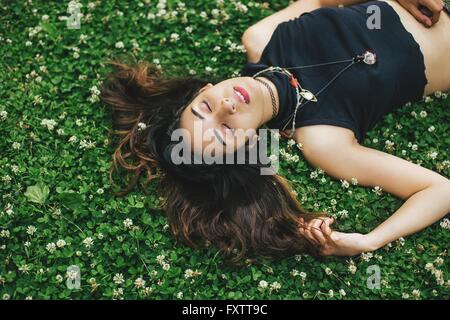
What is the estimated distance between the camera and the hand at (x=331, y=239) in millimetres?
4215

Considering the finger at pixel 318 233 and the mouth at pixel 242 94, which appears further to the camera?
the finger at pixel 318 233

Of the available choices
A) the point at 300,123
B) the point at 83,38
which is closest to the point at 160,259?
the point at 300,123

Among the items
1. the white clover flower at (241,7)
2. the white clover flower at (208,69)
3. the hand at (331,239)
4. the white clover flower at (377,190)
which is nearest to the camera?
the hand at (331,239)

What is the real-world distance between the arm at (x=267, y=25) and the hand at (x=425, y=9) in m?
0.62

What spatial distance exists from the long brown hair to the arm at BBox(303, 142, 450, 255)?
→ 233 millimetres

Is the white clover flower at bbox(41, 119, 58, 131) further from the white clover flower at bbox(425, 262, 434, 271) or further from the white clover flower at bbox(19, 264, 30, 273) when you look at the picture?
the white clover flower at bbox(425, 262, 434, 271)

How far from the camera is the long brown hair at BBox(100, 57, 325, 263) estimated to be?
4340 millimetres

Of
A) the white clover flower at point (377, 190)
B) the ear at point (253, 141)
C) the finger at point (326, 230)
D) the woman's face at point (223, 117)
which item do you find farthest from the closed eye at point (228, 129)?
the white clover flower at point (377, 190)

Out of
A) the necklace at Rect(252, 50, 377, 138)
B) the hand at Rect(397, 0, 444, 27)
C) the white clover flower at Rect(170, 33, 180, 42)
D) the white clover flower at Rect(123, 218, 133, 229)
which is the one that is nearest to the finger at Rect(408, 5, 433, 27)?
the hand at Rect(397, 0, 444, 27)

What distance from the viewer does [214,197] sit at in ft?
14.6

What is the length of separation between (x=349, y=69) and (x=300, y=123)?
61 cm

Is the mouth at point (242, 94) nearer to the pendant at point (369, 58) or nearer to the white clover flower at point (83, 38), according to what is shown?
the pendant at point (369, 58)

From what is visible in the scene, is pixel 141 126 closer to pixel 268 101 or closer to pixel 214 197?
Result: pixel 214 197

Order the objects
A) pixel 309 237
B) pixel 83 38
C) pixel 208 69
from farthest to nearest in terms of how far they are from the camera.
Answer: pixel 83 38
pixel 208 69
pixel 309 237
